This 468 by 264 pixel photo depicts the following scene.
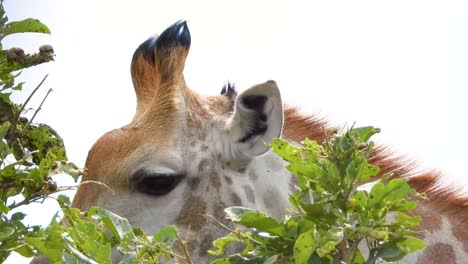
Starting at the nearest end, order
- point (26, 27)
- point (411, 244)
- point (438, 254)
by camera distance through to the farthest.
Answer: point (411, 244) → point (26, 27) → point (438, 254)

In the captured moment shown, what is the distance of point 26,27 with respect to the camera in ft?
14.4

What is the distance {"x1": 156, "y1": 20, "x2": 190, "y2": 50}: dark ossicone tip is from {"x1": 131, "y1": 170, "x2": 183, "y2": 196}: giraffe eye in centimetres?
163

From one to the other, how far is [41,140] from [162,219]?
1970 mm

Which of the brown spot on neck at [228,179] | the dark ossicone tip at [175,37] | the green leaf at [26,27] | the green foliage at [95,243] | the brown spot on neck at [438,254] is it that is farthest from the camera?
the dark ossicone tip at [175,37]

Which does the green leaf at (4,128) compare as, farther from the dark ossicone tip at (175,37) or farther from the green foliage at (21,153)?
the dark ossicone tip at (175,37)

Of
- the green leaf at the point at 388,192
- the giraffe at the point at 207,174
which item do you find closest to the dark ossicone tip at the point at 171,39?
the giraffe at the point at 207,174

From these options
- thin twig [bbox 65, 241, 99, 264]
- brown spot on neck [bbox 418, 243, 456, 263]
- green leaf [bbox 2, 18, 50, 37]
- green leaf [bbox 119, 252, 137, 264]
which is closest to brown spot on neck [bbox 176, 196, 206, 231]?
brown spot on neck [bbox 418, 243, 456, 263]

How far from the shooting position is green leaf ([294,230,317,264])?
3.32m

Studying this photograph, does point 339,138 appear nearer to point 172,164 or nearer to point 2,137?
point 2,137

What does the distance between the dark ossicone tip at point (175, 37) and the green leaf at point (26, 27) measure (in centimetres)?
315

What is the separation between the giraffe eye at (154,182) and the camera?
6.32 meters

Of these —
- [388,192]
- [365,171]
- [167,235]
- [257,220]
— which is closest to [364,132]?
[365,171]

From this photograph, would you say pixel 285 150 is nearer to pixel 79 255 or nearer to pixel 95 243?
pixel 95 243

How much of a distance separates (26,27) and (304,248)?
193 centimetres
